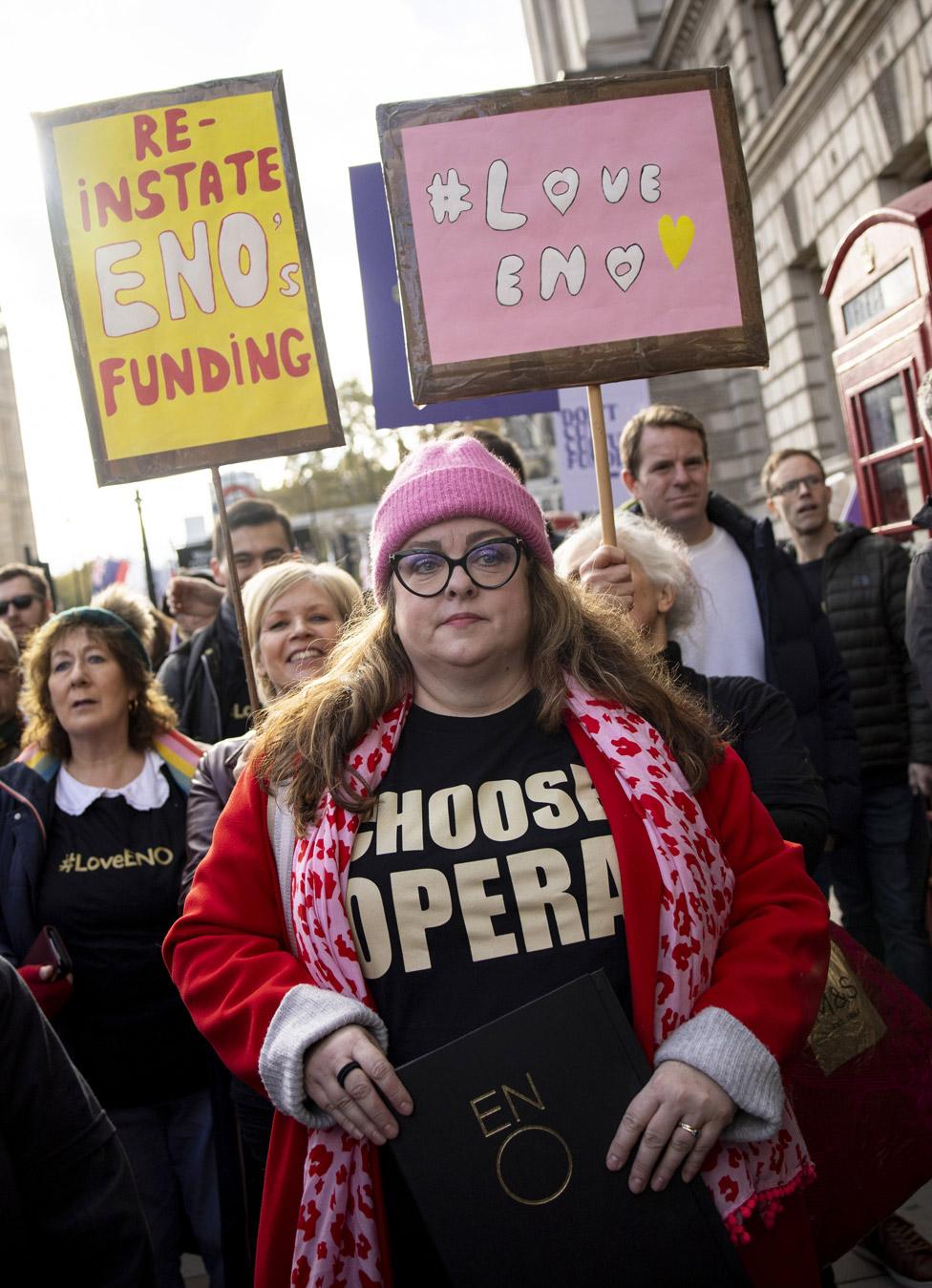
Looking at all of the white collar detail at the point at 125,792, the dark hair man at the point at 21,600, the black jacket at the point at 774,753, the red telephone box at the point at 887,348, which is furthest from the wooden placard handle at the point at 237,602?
the red telephone box at the point at 887,348

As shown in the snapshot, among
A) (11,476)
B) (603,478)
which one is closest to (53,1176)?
(603,478)

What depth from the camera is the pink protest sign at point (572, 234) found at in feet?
9.47

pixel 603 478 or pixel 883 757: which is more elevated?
pixel 603 478

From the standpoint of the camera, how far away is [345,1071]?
1725mm

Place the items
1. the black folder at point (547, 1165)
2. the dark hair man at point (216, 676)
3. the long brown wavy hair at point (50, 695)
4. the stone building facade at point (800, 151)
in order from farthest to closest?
the stone building facade at point (800, 151) → the dark hair man at point (216, 676) → the long brown wavy hair at point (50, 695) → the black folder at point (547, 1165)

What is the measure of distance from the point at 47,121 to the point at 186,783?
6.17 feet

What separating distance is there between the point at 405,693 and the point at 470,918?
463mm

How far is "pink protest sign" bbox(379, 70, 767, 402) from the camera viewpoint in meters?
2.89

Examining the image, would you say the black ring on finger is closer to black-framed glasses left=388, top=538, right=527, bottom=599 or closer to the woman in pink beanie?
the woman in pink beanie

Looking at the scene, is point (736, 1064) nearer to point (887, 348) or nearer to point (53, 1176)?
point (53, 1176)

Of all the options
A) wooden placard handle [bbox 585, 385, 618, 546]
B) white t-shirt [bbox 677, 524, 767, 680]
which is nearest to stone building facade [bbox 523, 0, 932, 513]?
white t-shirt [bbox 677, 524, 767, 680]

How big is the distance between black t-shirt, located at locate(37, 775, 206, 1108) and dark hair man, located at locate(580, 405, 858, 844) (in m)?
1.60

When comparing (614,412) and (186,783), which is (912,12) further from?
(186,783)

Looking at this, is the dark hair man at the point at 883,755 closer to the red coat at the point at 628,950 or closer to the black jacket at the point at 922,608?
the black jacket at the point at 922,608
